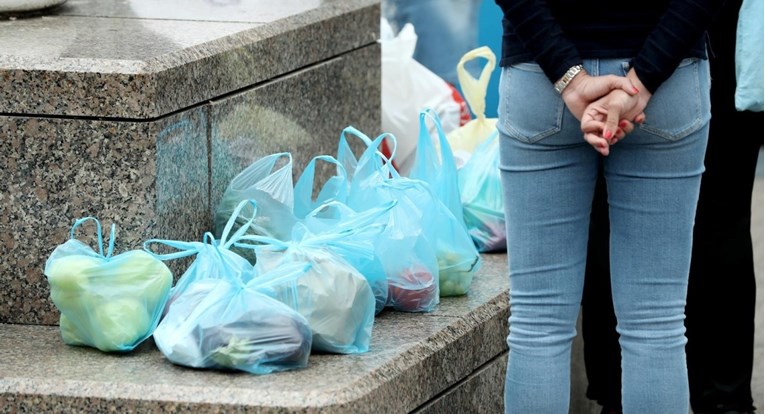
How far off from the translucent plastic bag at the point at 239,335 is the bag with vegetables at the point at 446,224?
2.27 ft

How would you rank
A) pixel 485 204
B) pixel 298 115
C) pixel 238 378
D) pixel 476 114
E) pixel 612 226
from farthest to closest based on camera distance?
pixel 476 114 < pixel 485 204 < pixel 298 115 < pixel 238 378 < pixel 612 226

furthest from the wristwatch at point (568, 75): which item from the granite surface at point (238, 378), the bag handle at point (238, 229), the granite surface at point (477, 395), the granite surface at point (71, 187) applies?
the granite surface at point (71, 187)

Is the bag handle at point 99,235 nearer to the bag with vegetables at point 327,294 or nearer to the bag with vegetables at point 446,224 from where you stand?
the bag with vegetables at point 327,294

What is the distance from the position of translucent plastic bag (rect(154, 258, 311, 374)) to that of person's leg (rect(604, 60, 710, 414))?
744mm

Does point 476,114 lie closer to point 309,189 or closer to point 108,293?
point 309,189

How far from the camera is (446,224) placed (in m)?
3.70

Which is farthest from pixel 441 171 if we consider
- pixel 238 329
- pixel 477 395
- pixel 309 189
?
pixel 238 329

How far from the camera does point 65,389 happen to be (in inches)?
117

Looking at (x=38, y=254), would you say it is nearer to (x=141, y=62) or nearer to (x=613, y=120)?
(x=141, y=62)

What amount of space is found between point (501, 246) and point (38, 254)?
4.85ft

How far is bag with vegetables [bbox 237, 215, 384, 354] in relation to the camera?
3.17 meters

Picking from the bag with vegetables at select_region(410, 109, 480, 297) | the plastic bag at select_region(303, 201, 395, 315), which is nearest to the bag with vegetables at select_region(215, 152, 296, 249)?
the plastic bag at select_region(303, 201, 395, 315)

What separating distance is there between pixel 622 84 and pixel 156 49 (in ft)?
4.71

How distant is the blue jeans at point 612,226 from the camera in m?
2.60
